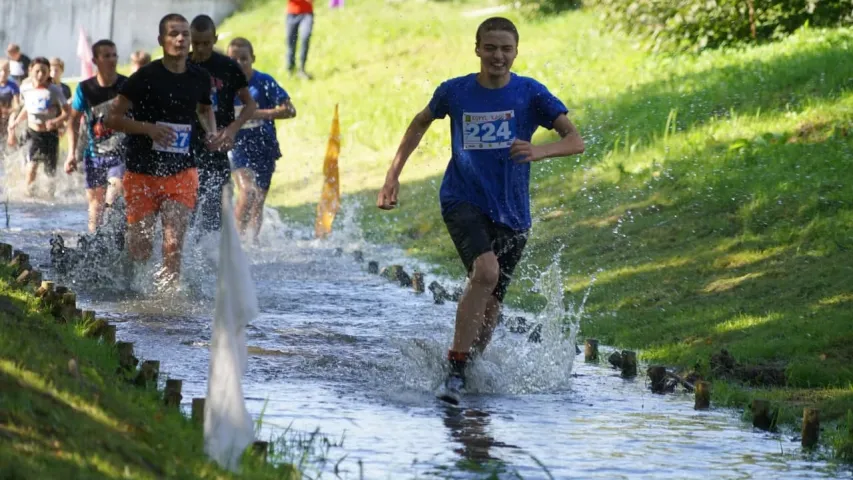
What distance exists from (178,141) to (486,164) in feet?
10.4

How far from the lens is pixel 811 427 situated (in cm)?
724

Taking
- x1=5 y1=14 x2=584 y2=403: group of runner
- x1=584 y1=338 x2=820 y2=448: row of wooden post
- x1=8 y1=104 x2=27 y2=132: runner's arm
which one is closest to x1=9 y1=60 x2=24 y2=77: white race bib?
x1=8 y1=104 x2=27 y2=132: runner's arm

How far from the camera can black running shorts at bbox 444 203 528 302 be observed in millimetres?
8234

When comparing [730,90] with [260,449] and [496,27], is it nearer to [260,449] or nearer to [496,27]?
[496,27]

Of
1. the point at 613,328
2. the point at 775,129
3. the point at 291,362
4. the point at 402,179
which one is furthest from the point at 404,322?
the point at 402,179

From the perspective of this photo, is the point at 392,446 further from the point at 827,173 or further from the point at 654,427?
the point at 827,173

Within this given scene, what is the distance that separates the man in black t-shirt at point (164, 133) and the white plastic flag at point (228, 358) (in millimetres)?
4995

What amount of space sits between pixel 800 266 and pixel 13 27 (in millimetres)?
31555

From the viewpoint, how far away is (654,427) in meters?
7.69

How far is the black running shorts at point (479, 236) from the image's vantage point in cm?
823

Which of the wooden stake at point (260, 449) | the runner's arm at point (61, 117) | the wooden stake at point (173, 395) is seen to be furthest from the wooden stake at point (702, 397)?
the runner's arm at point (61, 117)

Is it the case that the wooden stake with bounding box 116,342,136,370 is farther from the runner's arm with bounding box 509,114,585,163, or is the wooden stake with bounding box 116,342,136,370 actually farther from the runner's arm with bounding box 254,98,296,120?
the runner's arm with bounding box 254,98,296,120

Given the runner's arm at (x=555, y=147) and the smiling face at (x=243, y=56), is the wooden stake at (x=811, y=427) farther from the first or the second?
the smiling face at (x=243, y=56)

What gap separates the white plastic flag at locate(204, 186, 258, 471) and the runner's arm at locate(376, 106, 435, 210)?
2545 mm
